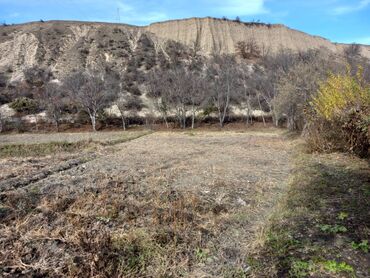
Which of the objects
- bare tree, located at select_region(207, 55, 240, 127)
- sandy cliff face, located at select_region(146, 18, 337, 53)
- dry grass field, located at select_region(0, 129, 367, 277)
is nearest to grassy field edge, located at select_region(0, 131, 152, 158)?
dry grass field, located at select_region(0, 129, 367, 277)

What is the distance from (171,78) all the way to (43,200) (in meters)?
38.0

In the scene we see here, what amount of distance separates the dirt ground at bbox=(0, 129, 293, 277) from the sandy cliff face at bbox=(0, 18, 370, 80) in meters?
42.5

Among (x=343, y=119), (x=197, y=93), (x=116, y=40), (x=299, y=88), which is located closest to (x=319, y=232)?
(x=343, y=119)

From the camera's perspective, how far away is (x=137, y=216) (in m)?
6.74

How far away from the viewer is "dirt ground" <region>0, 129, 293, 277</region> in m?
4.79

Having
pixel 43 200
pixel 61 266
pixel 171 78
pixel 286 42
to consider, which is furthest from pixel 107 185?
pixel 286 42

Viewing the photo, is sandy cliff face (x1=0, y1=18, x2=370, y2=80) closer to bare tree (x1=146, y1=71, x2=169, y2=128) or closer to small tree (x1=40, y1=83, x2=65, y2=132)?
small tree (x1=40, y1=83, x2=65, y2=132)

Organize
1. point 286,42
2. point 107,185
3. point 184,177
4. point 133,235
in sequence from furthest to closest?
point 286,42 → point 184,177 → point 107,185 → point 133,235

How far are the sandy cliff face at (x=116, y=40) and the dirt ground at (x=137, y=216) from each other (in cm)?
4249

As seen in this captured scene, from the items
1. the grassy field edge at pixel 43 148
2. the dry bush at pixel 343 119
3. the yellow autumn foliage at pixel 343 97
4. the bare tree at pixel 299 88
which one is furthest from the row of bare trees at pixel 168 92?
the yellow autumn foliage at pixel 343 97

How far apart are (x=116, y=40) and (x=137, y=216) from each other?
55.7 m

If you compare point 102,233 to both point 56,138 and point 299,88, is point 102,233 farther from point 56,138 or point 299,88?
point 56,138

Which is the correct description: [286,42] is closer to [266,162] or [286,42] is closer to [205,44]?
[205,44]

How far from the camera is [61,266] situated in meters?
4.64
